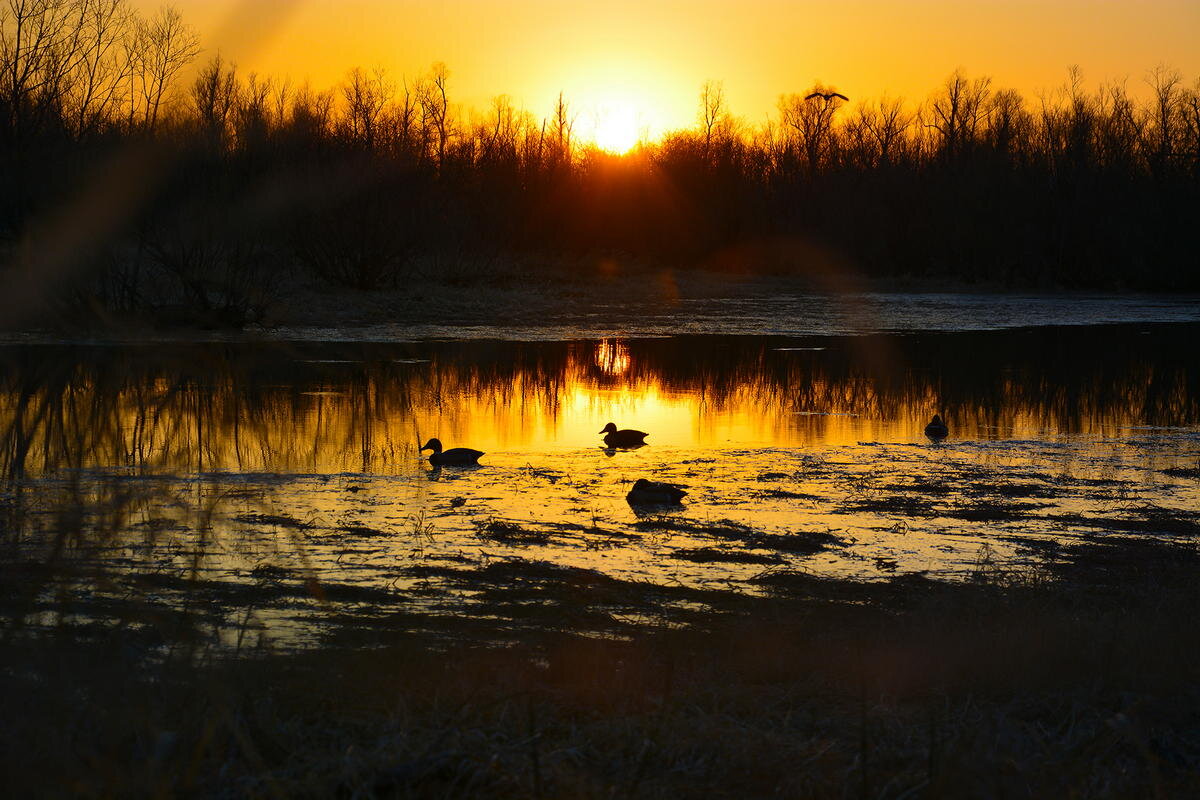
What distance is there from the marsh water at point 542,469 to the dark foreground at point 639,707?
0.80 m

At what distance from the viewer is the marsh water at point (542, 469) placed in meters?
8.10

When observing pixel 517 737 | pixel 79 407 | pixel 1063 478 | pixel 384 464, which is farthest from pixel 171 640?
pixel 79 407

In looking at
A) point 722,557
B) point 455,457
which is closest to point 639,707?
point 722,557

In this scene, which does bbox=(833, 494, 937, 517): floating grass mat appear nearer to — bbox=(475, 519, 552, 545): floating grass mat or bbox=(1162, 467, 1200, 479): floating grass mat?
bbox=(475, 519, 552, 545): floating grass mat

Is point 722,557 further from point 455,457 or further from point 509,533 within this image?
point 455,457

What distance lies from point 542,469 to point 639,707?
288 inches

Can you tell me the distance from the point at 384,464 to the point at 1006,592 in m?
6.68

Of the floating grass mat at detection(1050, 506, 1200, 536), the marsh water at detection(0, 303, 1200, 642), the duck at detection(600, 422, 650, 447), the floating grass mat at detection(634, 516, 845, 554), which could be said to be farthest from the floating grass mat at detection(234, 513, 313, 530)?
the floating grass mat at detection(1050, 506, 1200, 536)

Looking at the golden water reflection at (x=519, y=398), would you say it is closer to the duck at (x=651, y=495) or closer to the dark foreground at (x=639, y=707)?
the duck at (x=651, y=495)

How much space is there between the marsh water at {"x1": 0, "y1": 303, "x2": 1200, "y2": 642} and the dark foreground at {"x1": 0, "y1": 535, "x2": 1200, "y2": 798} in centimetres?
80

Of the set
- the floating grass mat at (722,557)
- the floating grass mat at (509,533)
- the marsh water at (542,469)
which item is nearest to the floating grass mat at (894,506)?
the marsh water at (542,469)

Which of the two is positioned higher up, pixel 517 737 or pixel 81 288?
pixel 81 288

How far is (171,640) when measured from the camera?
19.6ft

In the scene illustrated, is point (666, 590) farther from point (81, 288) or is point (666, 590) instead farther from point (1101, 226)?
point (1101, 226)
